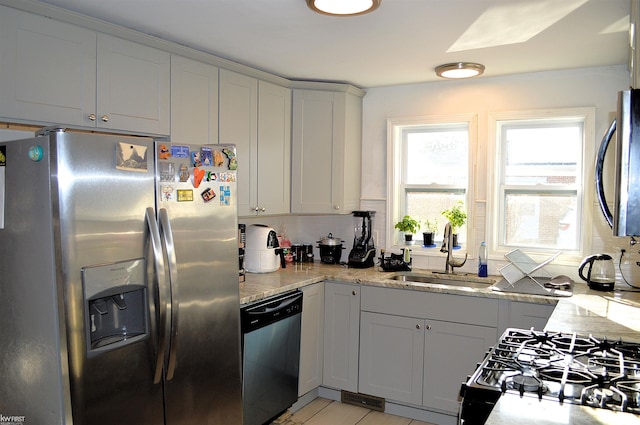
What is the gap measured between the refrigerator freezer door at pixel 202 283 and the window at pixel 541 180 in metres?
2.16

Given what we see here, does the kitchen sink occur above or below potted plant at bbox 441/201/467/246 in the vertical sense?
below

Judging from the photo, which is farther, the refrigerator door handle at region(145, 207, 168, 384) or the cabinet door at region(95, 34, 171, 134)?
the cabinet door at region(95, 34, 171, 134)

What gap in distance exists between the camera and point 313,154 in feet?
13.2

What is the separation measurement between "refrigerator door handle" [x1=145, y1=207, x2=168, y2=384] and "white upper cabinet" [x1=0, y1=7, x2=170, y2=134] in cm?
70

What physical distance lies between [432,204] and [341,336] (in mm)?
1288

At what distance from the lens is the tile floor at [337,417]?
11.1 ft

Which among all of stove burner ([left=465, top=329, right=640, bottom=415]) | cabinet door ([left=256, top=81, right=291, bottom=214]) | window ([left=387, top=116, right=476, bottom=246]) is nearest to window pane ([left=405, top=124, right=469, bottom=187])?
window ([left=387, top=116, right=476, bottom=246])

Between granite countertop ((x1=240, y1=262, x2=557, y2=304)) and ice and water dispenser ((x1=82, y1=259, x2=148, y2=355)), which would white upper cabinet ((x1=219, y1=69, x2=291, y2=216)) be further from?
ice and water dispenser ((x1=82, y1=259, x2=148, y2=355))

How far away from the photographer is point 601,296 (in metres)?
3.00

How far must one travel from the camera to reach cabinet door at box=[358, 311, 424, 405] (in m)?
3.45

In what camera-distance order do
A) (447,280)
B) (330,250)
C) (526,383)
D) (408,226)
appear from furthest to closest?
(330,250)
(408,226)
(447,280)
(526,383)

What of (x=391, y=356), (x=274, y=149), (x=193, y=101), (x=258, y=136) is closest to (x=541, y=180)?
(x=391, y=356)

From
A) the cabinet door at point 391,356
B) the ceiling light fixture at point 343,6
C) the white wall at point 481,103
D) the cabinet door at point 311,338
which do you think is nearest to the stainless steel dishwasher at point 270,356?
the cabinet door at point 311,338

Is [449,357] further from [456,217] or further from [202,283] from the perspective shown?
[202,283]
